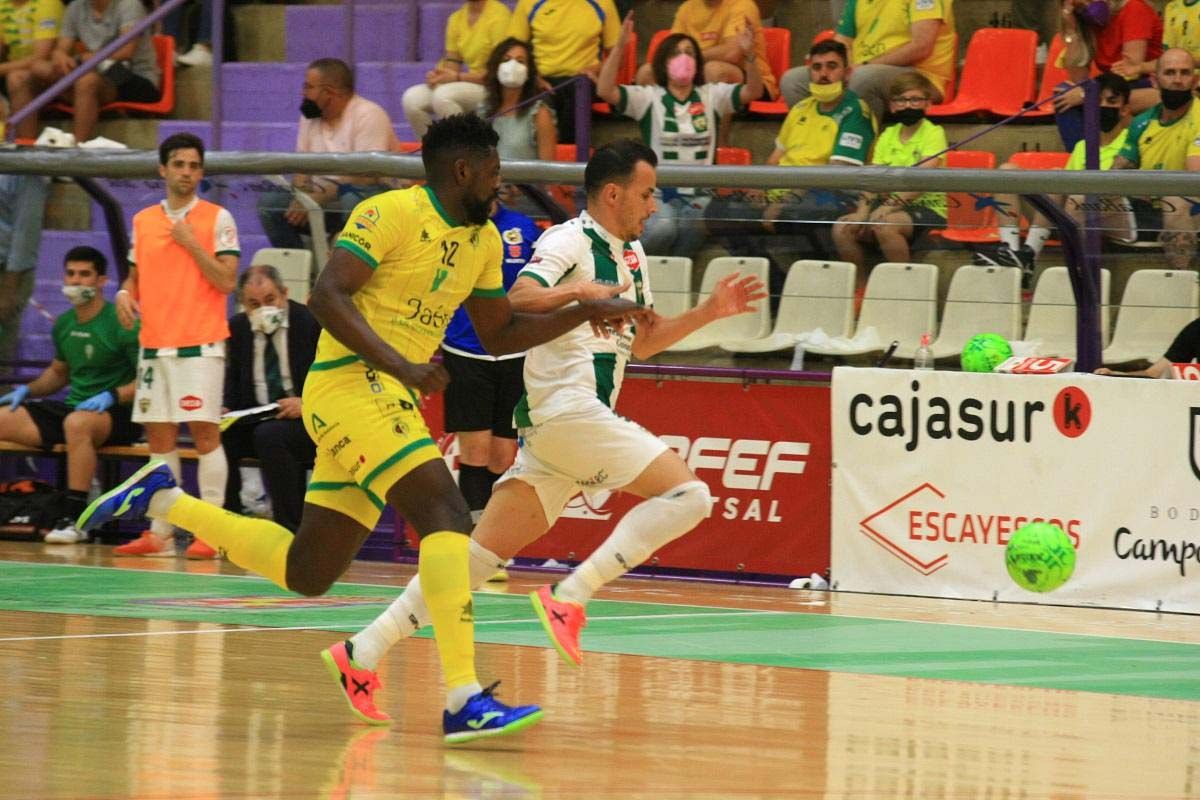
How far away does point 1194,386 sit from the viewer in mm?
11203

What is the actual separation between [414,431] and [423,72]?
38.3 feet

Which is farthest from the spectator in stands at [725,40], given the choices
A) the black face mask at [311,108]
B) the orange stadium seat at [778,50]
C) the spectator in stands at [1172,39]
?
the spectator in stands at [1172,39]

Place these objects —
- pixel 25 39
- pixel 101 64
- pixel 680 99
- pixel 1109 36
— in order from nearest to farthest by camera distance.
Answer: pixel 1109 36 < pixel 680 99 < pixel 101 64 < pixel 25 39

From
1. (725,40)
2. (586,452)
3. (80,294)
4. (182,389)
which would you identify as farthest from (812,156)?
(586,452)

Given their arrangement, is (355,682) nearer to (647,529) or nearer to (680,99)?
(647,529)

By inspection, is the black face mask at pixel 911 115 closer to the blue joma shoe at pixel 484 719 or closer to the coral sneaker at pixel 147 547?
the coral sneaker at pixel 147 547

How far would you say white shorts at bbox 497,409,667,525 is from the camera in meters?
7.85

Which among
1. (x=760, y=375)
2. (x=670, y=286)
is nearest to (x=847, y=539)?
(x=760, y=375)

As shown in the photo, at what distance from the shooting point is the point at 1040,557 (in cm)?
1115

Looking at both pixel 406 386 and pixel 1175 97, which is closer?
pixel 406 386

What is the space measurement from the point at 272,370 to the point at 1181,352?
6103 mm

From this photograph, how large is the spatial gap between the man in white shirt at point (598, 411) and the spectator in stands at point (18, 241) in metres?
7.74

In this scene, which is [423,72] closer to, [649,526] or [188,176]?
[188,176]

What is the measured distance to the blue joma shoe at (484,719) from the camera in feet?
19.7
